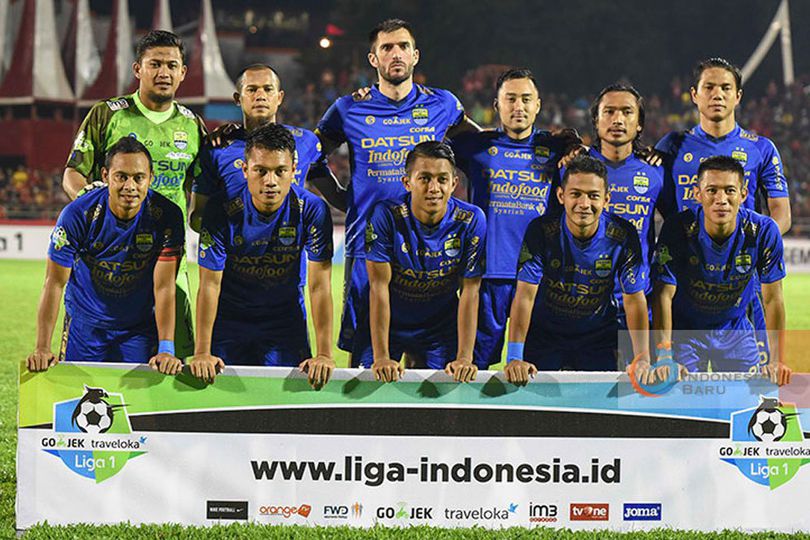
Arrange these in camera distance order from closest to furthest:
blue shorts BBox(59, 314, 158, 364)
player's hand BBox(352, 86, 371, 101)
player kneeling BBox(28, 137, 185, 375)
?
1. player kneeling BBox(28, 137, 185, 375)
2. blue shorts BBox(59, 314, 158, 364)
3. player's hand BBox(352, 86, 371, 101)

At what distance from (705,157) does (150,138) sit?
113 inches

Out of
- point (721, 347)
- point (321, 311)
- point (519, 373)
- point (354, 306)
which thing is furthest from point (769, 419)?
point (354, 306)

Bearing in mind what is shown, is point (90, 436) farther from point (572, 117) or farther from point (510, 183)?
point (572, 117)

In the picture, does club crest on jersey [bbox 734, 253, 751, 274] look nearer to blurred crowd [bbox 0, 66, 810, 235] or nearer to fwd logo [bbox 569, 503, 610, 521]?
fwd logo [bbox 569, 503, 610, 521]

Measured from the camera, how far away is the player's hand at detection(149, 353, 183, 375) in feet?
12.8

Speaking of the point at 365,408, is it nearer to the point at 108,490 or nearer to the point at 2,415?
the point at 108,490

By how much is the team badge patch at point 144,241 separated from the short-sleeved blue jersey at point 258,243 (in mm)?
255

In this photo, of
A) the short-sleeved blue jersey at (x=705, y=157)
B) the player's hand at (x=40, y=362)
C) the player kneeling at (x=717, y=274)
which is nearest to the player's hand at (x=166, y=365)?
the player's hand at (x=40, y=362)

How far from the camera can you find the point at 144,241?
4359 millimetres

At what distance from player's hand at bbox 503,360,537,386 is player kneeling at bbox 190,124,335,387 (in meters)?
0.74

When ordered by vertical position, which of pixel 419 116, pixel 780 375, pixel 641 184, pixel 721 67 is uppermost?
pixel 721 67

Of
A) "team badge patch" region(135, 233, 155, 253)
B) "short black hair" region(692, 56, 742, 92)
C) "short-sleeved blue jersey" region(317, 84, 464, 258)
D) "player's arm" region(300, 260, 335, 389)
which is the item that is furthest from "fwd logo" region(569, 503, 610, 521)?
"short black hair" region(692, 56, 742, 92)

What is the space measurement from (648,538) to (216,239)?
2264mm

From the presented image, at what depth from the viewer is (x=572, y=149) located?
485 cm
